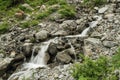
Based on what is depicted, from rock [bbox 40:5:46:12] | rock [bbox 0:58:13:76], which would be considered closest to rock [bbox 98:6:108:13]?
rock [bbox 40:5:46:12]

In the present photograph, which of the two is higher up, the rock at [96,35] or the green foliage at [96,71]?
the green foliage at [96,71]

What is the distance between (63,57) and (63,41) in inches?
78.2

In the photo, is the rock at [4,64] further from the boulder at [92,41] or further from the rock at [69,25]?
the rock at [69,25]

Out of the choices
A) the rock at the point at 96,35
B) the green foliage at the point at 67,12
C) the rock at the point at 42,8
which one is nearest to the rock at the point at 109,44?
the rock at the point at 96,35

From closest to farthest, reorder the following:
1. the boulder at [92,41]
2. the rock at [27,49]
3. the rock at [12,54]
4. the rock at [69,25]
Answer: the boulder at [92,41] → the rock at [12,54] → the rock at [27,49] → the rock at [69,25]

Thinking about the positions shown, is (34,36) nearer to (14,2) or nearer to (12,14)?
(12,14)

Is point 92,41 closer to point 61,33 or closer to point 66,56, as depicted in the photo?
point 66,56

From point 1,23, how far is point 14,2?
444cm

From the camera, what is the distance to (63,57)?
48.4ft

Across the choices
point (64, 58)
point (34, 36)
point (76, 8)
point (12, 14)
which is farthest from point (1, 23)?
point (64, 58)

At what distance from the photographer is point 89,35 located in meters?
17.6

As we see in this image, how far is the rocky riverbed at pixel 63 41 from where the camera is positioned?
14666 mm

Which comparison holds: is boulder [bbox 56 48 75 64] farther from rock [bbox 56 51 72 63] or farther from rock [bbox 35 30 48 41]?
rock [bbox 35 30 48 41]

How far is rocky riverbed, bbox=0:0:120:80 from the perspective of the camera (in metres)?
14.7
